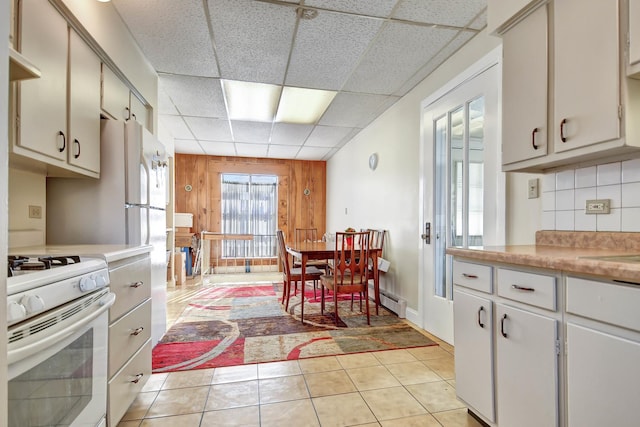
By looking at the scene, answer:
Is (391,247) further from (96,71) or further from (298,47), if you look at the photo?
(96,71)

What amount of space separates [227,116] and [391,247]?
8.89 ft

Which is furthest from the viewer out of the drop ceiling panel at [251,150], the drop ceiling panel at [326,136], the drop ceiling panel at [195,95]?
the drop ceiling panel at [251,150]

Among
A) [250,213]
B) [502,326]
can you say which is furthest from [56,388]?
A: [250,213]

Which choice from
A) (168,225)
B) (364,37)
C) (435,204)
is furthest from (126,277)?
(168,225)

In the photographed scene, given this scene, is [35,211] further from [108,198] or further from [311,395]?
[311,395]

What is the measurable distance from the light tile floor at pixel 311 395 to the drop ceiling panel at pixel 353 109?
2.66 meters

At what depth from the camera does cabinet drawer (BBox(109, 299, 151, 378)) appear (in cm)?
141

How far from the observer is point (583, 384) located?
3.39 ft

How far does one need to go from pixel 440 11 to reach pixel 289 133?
3.05m

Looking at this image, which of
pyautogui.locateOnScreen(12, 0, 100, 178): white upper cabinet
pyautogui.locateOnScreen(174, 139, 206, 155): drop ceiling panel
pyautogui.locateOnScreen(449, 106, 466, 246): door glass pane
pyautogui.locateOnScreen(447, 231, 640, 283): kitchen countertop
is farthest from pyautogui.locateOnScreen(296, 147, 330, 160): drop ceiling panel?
pyautogui.locateOnScreen(447, 231, 640, 283): kitchen countertop

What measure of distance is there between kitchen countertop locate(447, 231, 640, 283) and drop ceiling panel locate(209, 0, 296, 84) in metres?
1.91

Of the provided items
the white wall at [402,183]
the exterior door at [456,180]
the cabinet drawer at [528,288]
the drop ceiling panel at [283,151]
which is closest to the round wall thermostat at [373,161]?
the white wall at [402,183]

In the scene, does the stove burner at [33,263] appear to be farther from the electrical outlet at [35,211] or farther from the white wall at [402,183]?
the white wall at [402,183]

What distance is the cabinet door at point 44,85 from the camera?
1344 millimetres
